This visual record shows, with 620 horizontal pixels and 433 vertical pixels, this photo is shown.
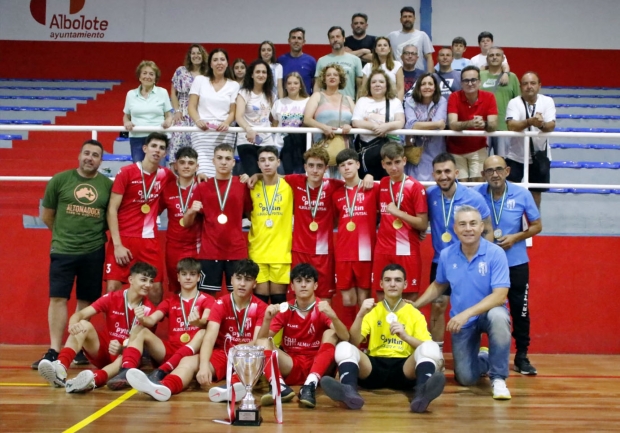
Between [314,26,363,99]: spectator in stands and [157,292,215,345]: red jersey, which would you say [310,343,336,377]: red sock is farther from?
[314,26,363,99]: spectator in stands

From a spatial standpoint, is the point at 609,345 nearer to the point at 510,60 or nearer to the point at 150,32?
the point at 510,60

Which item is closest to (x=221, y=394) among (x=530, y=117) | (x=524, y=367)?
(x=524, y=367)

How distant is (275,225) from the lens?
21.3ft

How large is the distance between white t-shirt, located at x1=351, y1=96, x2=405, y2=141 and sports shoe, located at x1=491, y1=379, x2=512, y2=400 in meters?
2.56

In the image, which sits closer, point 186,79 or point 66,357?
point 66,357

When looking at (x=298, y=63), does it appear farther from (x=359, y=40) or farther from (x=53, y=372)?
(x=53, y=372)

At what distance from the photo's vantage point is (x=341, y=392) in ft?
16.3

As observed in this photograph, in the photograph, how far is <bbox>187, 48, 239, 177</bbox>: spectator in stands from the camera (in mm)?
7184

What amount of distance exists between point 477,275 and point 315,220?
4.86 feet

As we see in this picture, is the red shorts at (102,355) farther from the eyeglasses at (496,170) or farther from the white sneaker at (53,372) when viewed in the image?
the eyeglasses at (496,170)

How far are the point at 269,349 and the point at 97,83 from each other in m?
9.55

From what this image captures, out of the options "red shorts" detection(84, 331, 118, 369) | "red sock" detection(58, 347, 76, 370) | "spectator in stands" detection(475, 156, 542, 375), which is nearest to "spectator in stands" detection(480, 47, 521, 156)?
"spectator in stands" detection(475, 156, 542, 375)

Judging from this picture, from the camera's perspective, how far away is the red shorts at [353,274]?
636 cm

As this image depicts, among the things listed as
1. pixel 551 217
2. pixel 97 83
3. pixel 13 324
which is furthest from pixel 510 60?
pixel 13 324
